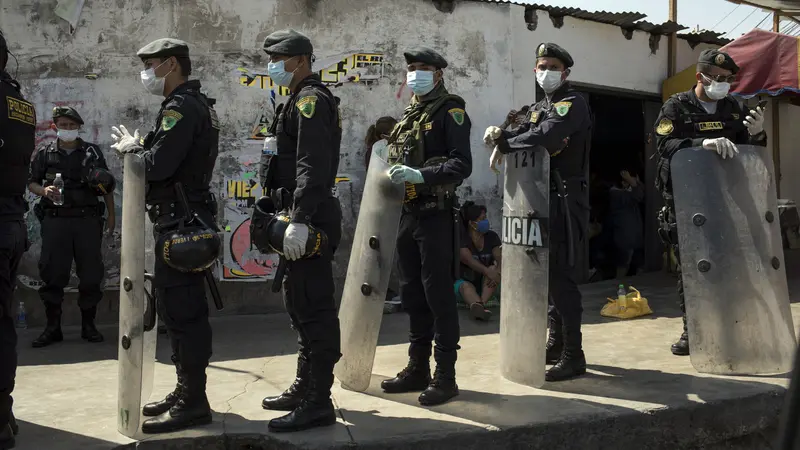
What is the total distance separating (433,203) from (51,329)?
394 centimetres

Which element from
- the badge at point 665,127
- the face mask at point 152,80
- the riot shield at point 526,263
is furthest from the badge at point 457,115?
the badge at point 665,127

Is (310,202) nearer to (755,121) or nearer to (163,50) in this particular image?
(163,50)

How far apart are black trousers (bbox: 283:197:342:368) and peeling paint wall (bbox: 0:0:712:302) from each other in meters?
3.94

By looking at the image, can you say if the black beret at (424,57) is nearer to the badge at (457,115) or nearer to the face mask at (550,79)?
the badge at (457,115)

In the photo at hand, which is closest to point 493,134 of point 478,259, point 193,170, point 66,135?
point 193,170

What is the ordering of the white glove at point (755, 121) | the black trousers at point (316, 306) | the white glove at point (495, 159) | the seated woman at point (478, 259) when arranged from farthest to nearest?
the seated woman at point (478, 259) < the white glove at point (755, 121) < the white glove at point (495, 159) < the black trousers at point (316, 306)

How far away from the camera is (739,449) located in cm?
435

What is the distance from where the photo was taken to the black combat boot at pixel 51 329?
6344 mm

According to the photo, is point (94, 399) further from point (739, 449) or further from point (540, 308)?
point (739, 449)

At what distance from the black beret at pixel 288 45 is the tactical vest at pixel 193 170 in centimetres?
46

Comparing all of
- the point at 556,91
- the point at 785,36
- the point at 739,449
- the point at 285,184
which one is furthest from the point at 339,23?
the point at 739,449

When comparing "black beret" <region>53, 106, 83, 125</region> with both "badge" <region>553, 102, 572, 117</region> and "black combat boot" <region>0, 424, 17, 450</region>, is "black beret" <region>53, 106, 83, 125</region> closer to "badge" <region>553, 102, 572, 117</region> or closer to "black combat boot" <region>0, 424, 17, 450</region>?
"black combat boot" <region>0, 424, 17, 450</region>

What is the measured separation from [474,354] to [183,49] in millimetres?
3015

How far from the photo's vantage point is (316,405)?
386 cm
